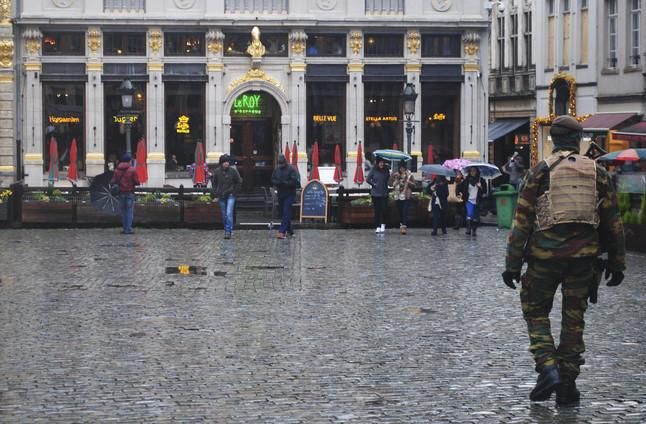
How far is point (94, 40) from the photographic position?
46.4m

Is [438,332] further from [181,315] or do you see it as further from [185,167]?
[185,167]

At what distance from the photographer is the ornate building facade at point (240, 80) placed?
4625cm

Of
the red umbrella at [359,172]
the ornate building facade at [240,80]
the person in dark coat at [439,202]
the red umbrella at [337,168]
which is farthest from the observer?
the ornate building facade at [240,80]

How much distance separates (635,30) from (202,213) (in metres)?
18.1

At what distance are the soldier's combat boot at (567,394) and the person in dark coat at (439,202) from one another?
21.9m

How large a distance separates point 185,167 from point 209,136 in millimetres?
1236

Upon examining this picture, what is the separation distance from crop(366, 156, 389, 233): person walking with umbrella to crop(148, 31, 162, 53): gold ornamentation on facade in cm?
1543

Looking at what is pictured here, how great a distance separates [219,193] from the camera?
3091 cm

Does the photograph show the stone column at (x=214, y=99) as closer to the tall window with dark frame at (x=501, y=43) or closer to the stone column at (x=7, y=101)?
the stone column at (x=7, y=101)

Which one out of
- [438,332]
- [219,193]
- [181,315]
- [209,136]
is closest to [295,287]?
[181,315]

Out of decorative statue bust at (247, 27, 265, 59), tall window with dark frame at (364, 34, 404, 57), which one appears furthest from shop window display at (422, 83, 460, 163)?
decorative statue bust at (247, 27, 265, 59)

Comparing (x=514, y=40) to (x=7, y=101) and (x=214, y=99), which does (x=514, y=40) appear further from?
(x=7, y=101)

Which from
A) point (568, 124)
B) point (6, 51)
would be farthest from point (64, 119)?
point (568, 124)

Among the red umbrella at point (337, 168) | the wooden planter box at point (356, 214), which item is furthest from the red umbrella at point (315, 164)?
the wooden planter box at point (356, 214)
